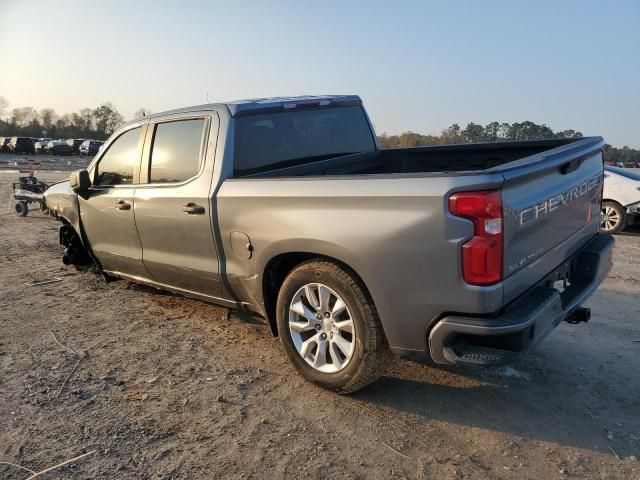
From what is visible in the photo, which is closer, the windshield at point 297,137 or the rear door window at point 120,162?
the windshield at point 297,137

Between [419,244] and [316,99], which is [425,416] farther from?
Answer: [316,99]

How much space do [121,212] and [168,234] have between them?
797mm

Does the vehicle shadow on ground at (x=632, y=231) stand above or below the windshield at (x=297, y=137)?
below

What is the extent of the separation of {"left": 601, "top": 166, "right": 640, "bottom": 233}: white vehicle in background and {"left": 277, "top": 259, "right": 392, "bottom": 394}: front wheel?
8.05 meters

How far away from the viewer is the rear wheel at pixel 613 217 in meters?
9.71

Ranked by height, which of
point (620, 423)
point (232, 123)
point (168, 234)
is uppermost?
point (232, 123)

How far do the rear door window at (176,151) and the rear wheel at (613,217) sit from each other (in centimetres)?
846

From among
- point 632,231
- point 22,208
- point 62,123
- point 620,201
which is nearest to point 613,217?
point 620,201

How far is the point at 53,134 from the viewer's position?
83125 mm

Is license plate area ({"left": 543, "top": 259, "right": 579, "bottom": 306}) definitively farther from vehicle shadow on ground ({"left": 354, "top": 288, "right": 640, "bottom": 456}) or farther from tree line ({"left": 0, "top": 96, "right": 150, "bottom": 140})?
tree line ({"left": 0, "top": 96, "right": 150, "bottom": 140})

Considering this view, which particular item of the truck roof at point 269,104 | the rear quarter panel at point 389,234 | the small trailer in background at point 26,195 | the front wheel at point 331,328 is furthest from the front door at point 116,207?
the small trailer in background at point 26,195

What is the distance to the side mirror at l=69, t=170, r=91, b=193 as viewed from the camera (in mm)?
5207

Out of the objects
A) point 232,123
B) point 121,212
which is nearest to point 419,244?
point 232,123

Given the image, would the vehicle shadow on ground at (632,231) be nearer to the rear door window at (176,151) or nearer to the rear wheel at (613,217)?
the rear wheel at (613,217)
